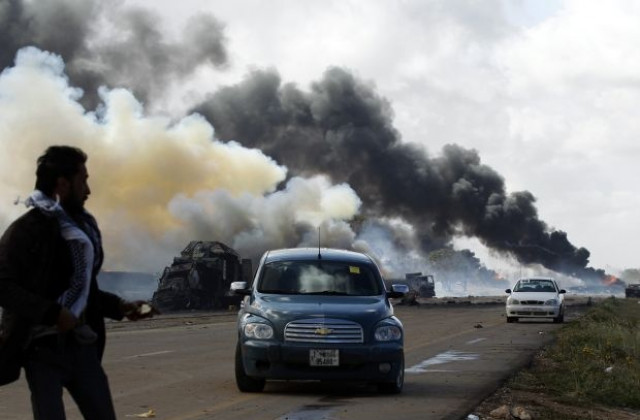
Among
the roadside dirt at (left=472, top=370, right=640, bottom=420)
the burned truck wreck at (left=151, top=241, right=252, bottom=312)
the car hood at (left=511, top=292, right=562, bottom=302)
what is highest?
the burned truck wreck at (left=151, top=241, right=252, bottom=312)

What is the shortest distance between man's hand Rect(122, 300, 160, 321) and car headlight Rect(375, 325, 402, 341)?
23.8 ft

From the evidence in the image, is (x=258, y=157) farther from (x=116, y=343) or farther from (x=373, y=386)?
(x=373, y=386)

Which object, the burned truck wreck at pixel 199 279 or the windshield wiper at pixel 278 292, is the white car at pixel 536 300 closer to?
the burned truck wreck at pixel 199 279

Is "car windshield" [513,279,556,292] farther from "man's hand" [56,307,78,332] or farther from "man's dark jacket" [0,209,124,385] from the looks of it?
"man's hand" [56,307,78,332]

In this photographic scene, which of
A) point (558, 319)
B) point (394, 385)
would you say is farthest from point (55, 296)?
point (558, 319)

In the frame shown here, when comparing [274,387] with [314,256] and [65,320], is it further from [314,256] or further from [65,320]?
[65,320]

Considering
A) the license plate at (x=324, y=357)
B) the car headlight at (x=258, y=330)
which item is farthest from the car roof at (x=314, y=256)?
the license plate at (x=324, y=357)

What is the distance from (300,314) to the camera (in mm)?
12930

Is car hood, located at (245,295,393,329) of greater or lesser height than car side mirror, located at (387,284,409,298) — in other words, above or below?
below

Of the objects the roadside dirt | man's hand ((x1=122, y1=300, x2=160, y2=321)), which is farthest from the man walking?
the roadside dirt

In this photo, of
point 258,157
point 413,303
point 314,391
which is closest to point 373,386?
point 314,391

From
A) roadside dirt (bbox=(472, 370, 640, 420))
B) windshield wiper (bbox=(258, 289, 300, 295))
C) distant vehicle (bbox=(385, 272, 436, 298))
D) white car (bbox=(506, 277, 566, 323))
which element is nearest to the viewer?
roadside dirt (bbox=(472, 370, 640, 420))

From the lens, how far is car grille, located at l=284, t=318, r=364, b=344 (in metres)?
12.8

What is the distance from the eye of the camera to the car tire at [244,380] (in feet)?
43.1
